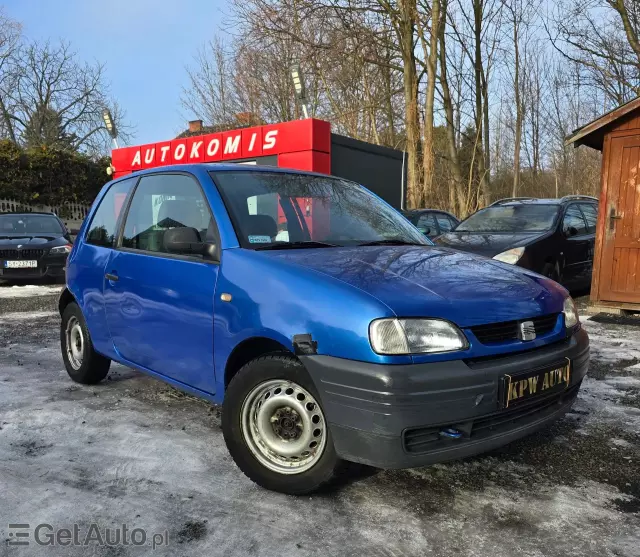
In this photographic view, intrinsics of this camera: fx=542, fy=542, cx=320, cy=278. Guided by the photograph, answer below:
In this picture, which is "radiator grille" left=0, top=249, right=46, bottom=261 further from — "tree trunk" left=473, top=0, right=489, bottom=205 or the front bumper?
"tree trunk" left=473, top=0, right=489, bottom=205

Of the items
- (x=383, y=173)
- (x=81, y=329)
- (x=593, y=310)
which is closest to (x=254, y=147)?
(x=383, y=173)

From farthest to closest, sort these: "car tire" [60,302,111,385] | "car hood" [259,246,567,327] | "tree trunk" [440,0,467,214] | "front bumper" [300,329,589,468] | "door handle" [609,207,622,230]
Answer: "tree trunk" [440,0,467,214]
"door handle" [609,207,622,230]
"car tire" [60,302,111,385]
"car hood" [259,246,567,327]
"front bumper" [300,329,589,468]

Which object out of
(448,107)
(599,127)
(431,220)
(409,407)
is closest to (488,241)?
(599,127)

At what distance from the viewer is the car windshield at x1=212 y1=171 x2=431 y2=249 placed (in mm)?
2896

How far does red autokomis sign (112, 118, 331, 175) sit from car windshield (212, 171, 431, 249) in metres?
6.99

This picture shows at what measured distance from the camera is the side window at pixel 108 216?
3.77m

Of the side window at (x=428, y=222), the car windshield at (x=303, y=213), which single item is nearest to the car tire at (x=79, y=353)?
the car windshield at (x=303, y=213)

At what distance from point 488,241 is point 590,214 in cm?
280

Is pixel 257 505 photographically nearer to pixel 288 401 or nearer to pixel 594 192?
pixel 288 401

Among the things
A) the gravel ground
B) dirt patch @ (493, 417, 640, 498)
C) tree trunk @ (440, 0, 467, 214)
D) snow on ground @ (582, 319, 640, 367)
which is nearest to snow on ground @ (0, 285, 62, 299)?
the gravel ground

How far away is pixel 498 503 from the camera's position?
7.89 feet

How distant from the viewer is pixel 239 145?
11.8 metres

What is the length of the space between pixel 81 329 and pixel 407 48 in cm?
1540

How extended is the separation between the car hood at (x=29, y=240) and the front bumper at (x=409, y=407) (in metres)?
9.75
